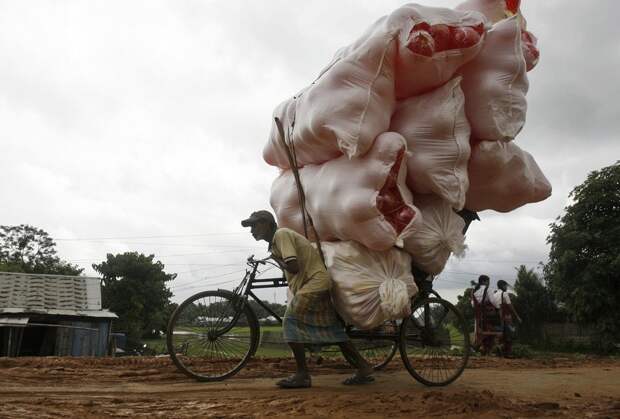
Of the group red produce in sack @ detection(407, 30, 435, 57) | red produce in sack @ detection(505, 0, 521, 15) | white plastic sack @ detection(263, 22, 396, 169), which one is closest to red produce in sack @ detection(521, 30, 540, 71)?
red produce in sack @ detection(505, 0, 521, 15)

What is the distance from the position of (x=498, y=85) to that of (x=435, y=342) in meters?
2.24

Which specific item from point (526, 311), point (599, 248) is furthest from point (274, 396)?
point (526, 311)

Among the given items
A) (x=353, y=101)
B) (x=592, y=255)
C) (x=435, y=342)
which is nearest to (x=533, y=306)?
(x=592, y=255)

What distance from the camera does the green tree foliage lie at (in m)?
21.4

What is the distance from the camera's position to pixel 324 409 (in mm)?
3049

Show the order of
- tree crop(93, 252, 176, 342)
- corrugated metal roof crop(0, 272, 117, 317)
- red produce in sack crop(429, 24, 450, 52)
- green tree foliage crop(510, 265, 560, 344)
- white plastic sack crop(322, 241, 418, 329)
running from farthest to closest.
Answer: tree crop(93, 252, 176, 342) → green tree foliage crop(510, 265, 560, 344) → corrugated metal roof crop(0, 272, 117, 317) → red produce in sack crop(429, 24, 450, 52) → white plastic sack crop(322, 241, 418, 329)

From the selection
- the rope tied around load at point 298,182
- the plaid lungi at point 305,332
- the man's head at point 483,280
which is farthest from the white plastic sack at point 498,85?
the man's head at point 483,280

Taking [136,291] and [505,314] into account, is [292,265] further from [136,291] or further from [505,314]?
[136,291]

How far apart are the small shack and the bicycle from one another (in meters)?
7.30

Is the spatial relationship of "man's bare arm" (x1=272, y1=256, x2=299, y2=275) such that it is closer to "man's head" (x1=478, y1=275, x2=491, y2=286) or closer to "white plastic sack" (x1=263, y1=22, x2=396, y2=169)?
"white plastic sack" (x1=263, y1=22, x2=396, y2=169)

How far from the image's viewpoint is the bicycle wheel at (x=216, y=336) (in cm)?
418

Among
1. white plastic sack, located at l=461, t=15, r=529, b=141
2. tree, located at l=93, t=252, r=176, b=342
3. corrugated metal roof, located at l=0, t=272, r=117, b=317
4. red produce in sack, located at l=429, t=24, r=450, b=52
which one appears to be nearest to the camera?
red produce in sack, located at l=429, t=24, r=450, b=52

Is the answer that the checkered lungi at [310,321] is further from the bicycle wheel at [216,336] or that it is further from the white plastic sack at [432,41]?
the white plastic sack at [432,41]

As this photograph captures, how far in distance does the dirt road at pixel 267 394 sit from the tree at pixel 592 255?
41.9 ft
